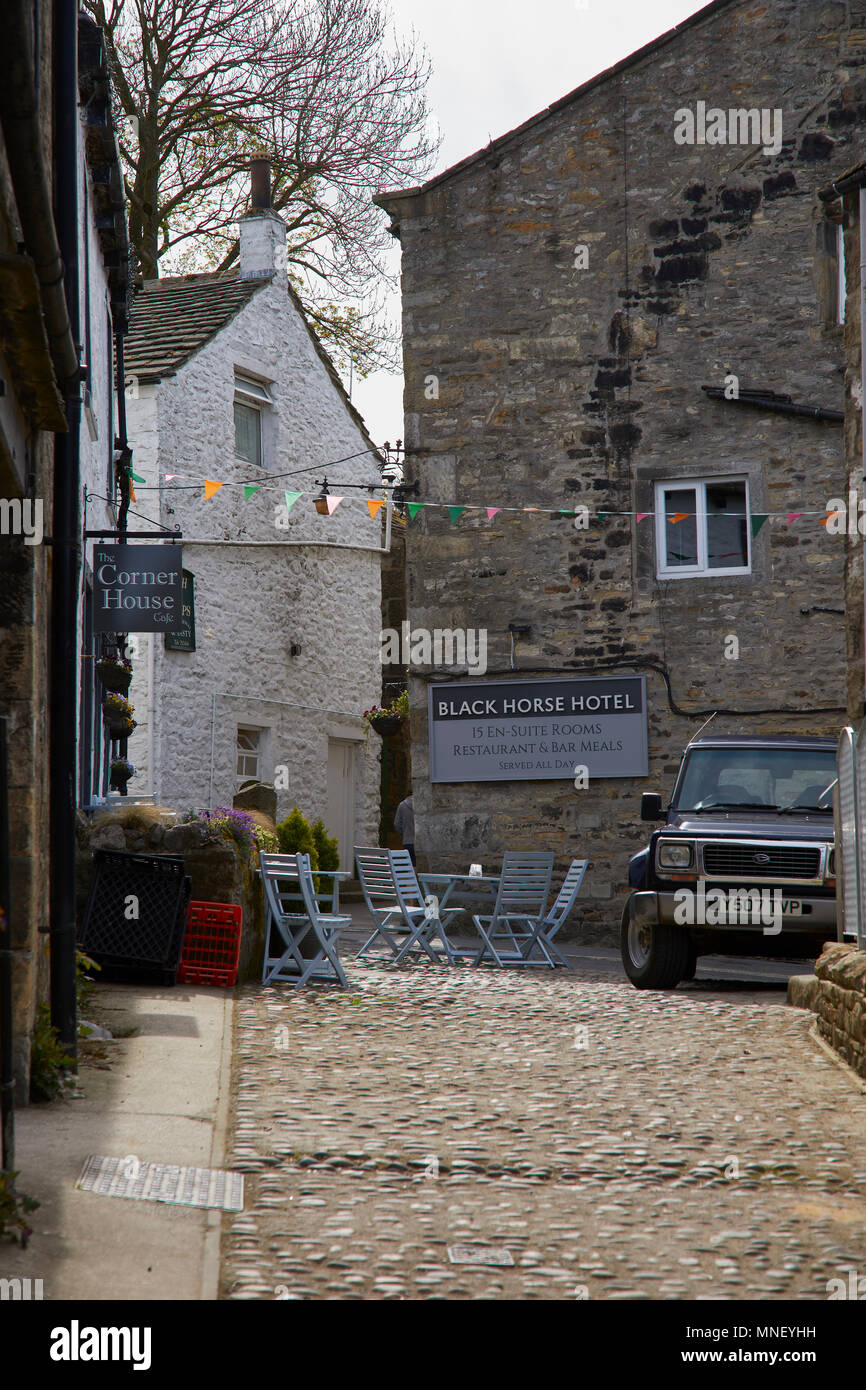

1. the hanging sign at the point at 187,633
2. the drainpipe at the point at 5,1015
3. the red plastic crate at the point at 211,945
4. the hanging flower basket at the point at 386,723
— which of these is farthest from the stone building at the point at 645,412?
the drainpipe at the point at 5,1015

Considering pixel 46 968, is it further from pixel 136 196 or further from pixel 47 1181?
pixel 136 196

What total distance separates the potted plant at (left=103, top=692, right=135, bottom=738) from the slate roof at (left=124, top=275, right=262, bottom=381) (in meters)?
5.33

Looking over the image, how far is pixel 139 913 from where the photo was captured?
9.26m

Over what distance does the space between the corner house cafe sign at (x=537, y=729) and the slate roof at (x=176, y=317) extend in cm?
506

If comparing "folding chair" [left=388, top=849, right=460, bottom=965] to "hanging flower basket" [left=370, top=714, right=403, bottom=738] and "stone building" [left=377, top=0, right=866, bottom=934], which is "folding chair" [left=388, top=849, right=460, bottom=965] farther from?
"hanging flower basket" [left=370, top=714, right=403, bottom=738]

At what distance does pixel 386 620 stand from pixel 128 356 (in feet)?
24.1

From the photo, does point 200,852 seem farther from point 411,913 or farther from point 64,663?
point 64,663

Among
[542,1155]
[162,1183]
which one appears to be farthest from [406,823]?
[162,1183]

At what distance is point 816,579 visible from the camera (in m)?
14.0

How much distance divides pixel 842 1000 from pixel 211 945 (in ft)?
13.8

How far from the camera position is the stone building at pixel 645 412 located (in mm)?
14125

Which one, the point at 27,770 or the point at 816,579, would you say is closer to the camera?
the point at 27,770
